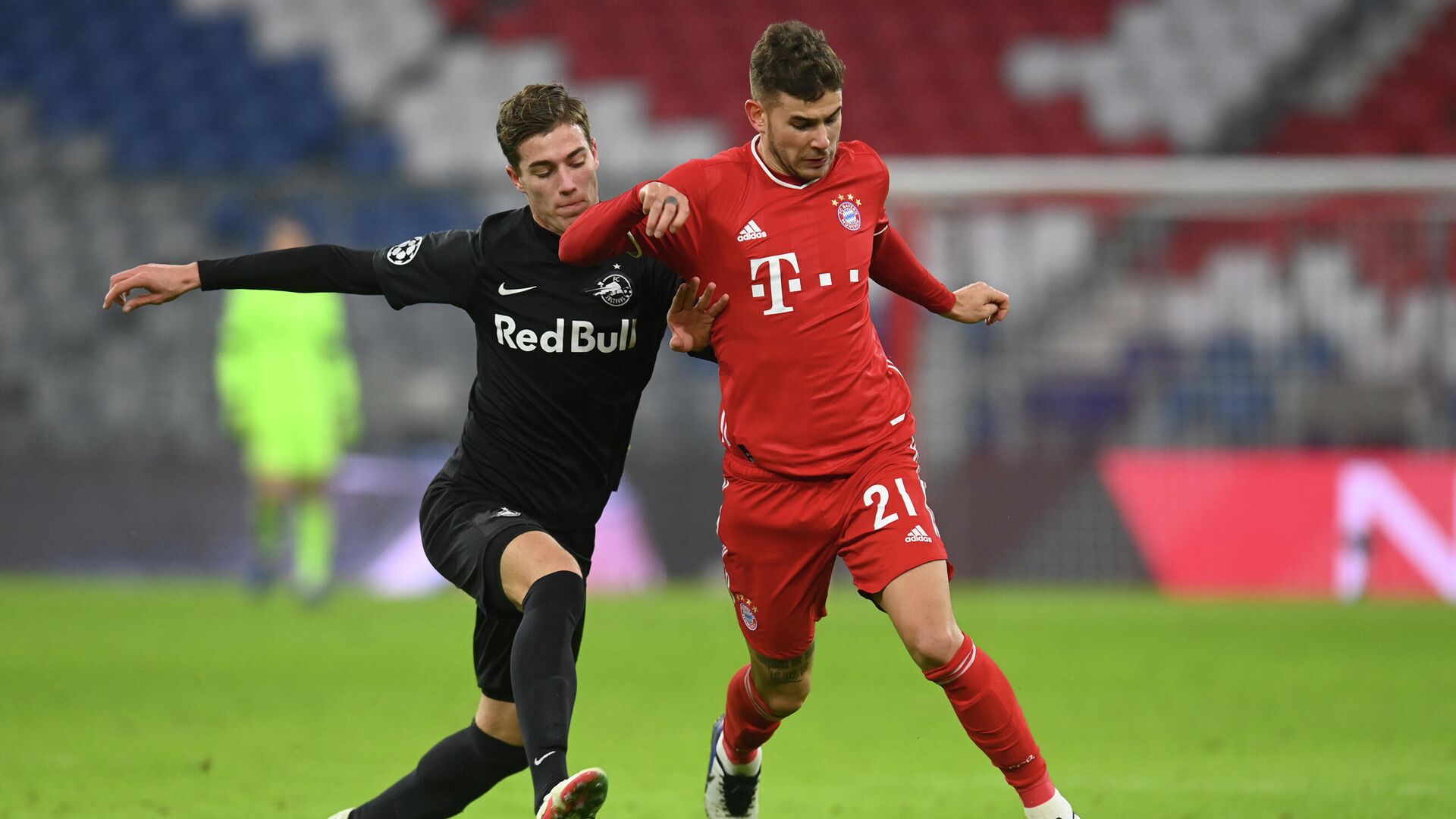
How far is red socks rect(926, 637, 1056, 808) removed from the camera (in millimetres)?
4414

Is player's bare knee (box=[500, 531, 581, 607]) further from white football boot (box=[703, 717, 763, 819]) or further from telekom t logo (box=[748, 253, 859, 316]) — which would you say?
white football boot (box=[703, 717, 763, 819])

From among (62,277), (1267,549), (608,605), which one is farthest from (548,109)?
(62,277)

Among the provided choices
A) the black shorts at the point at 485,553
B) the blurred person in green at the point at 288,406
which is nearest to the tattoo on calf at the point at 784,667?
the black shorts at the point at 485,553

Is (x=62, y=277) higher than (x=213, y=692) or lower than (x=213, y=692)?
higher

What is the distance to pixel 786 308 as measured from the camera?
4.68m

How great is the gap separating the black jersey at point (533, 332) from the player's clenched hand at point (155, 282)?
8 centimetres

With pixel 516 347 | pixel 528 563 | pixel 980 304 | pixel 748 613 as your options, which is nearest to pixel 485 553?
pixel 528 563

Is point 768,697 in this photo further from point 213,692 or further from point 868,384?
point 213,692

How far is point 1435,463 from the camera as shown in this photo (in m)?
11.7

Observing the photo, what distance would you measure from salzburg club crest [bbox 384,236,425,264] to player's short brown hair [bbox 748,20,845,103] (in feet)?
3.39

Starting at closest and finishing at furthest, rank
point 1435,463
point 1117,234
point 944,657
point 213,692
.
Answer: point 944,657 → point 213,692 → point 1435,463 → point 1117,234

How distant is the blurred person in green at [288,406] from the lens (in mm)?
12172

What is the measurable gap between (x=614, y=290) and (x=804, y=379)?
23.0 inches

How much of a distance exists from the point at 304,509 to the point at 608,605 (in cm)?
222
